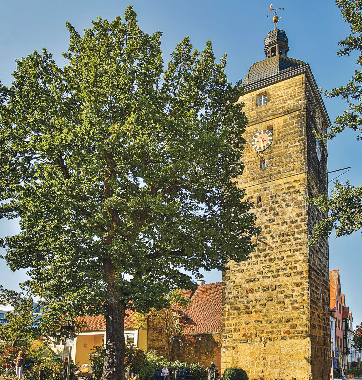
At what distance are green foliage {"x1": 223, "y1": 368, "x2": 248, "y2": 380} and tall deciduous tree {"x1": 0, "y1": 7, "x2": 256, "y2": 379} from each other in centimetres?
595

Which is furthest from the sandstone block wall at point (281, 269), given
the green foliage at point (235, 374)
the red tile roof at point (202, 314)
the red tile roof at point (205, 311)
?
the red tile roof at point (202, 314)

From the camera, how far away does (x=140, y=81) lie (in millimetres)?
15523

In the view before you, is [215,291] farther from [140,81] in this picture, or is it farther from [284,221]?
[140,81]

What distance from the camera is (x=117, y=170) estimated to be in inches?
580

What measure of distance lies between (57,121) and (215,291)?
22.5m

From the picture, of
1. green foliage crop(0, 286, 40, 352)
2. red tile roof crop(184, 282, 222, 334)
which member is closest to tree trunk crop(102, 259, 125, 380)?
green foliage crop(0, 286, 40, 352)

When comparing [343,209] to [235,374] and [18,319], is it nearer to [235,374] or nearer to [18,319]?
[235,374]

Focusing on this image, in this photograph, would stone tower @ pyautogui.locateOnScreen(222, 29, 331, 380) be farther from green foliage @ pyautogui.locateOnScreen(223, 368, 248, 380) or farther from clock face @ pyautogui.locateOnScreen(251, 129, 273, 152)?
green foliage @ pyautogui.locateOnScreen(223, 368, 248, 380)

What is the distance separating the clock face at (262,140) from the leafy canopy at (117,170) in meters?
6.96

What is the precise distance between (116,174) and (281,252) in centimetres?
959

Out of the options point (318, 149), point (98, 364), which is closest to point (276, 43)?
point (318, 149)

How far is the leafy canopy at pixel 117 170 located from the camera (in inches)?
554

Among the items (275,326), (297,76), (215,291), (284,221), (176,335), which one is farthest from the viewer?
(215,291)

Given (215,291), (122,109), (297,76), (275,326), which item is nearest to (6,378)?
(275,326)
